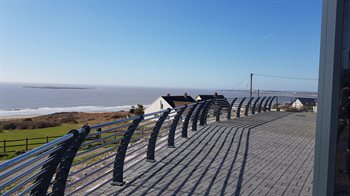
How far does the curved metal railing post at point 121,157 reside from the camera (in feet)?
14.9

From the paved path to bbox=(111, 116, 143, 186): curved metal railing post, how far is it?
134mm

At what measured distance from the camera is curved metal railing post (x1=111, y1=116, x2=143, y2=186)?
14.9ft

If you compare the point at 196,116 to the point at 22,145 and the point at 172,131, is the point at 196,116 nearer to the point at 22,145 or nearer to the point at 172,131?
the point at 172,131

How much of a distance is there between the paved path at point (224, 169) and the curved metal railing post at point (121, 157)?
0.44ft

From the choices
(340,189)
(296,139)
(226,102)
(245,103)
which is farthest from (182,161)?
(245,103)

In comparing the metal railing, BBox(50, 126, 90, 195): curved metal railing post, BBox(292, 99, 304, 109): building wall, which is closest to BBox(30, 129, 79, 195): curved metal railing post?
the metal railing

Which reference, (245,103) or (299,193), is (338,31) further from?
(245,103)

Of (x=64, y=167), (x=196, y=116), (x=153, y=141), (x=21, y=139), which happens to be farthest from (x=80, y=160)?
(x=21, y=139)

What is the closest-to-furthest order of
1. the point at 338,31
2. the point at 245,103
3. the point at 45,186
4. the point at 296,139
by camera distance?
1. the point at 338,31
2. the point at 45,186
3. the point at 296,139
4. the point at 245,103

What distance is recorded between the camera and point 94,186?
4414 mm

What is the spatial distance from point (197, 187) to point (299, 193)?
1.47 m

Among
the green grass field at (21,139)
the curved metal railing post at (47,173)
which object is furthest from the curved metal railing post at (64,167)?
the green grass field at (21,139)

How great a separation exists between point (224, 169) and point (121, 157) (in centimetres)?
196

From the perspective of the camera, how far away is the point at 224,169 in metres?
5.55
